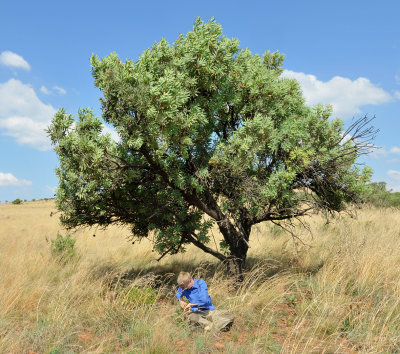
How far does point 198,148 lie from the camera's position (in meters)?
7.12

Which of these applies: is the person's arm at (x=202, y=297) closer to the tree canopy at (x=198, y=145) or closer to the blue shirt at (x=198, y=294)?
the blue shirt at (x=198, y=294)

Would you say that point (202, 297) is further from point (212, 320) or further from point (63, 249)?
point (63, 249)

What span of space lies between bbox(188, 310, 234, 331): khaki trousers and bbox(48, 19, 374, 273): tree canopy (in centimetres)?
148

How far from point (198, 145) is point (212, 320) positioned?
3330 millimetres

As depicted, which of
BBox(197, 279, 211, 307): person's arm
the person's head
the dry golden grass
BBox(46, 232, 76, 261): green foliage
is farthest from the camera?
BBox(46, 232, 76, 261): green foliage

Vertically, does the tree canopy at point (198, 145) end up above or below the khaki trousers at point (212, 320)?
above

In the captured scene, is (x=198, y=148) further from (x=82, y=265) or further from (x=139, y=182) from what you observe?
(x=82, y=265)

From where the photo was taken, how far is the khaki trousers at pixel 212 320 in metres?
5.94

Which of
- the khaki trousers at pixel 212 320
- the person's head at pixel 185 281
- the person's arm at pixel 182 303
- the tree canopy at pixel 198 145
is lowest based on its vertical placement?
the khaki trousers at pixel 212 320

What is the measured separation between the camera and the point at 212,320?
6035 mm

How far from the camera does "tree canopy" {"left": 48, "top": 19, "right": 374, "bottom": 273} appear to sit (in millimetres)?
5746

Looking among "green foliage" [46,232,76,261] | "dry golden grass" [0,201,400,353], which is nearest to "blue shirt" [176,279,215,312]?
"dry golden grass" [0,201,400,353]

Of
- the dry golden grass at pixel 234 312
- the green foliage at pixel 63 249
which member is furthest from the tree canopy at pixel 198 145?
the green foliage at pixel 63 249

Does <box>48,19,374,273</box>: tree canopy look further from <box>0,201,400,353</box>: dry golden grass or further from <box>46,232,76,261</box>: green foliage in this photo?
<box>46,232,76,261</box>: green foliage
